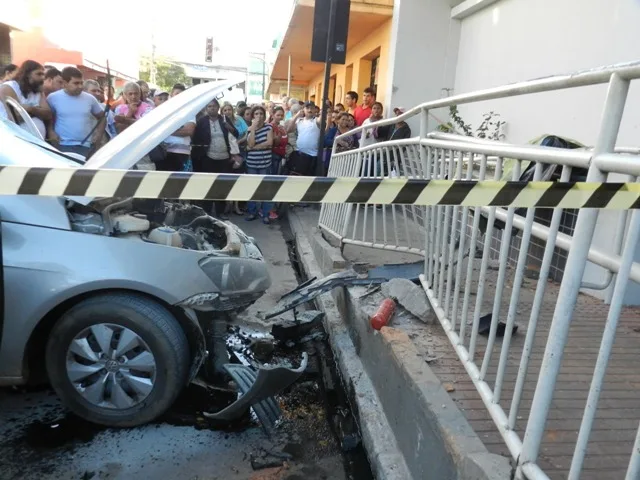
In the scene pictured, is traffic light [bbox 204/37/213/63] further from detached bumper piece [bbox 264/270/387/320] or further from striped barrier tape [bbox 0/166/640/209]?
striped barrier tape [bbox 0/166/640/209]

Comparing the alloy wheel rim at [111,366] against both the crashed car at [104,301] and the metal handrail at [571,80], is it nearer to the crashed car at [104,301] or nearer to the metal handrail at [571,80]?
the crashed car at [104,301]

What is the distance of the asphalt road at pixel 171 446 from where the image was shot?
2.67 m

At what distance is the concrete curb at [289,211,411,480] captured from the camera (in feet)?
8.41

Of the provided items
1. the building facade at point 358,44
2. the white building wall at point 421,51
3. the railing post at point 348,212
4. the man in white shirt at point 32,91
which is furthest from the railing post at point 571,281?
the building facade at point 358,44

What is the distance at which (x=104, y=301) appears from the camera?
2.87 meters

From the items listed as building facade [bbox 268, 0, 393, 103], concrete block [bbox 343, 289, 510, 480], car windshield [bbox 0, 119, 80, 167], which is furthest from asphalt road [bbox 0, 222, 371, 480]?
building facade [bbox 268, 0, 393, 103]

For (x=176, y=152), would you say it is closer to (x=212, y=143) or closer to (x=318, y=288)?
(x=212, y=143)

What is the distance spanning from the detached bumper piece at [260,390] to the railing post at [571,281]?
4.66ft

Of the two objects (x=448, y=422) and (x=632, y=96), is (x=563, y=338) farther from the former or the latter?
(x=632, y=96)

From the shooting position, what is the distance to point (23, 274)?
2.73 m

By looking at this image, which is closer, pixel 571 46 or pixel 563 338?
pixel 563 338

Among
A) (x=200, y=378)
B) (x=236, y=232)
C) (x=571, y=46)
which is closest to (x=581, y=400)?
(x=200, y=378)

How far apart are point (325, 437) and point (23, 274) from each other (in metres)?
1.96

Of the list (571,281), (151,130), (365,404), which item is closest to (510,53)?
(151,130)
